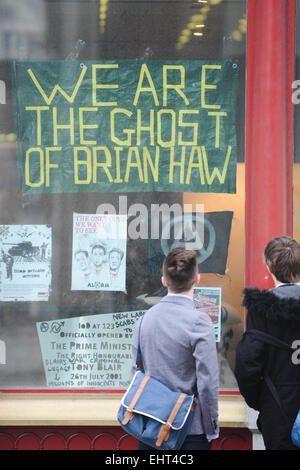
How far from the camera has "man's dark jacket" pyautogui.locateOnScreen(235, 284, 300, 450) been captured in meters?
3.02

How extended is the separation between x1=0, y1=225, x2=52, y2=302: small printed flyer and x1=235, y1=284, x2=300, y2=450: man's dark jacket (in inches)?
78.3

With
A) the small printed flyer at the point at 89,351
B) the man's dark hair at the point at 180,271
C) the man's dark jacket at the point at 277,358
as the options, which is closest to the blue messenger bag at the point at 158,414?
the man's dark jacket at the point at 277,358

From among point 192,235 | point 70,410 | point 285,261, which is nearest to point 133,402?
point 285,261

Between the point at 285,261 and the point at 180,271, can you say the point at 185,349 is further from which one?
the point at 285,261

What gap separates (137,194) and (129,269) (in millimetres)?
597

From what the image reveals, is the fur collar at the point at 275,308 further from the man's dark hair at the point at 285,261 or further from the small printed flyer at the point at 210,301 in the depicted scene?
the small printed flyer at the point at 210,301

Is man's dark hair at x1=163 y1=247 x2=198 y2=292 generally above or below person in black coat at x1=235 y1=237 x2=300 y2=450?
above

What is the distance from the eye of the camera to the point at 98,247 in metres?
4.54

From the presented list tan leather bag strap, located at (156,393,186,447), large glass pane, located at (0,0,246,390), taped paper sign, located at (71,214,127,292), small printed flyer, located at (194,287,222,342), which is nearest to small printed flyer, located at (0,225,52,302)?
large glass pane, located at (0,0,246,390)

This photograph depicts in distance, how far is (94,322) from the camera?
14.7 ft

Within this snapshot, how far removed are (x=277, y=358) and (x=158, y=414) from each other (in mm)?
695

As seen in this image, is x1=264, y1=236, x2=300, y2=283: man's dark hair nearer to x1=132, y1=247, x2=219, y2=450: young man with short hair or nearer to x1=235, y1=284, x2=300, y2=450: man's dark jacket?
x1=235, y1=284, x2=300, y2=450: man's dark jacket

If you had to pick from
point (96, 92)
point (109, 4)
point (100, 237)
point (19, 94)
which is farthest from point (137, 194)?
point (109, 4)

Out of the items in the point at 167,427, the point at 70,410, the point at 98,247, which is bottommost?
the point at 70,410
